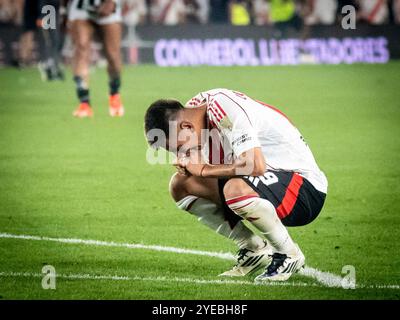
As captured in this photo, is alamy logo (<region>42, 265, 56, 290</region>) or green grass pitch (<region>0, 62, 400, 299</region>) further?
green grass pitch (<region>0, 62, 400, 299</region>)

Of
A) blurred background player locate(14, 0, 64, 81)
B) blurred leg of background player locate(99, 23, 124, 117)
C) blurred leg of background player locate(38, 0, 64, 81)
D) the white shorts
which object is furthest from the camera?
blurred background player locate(14, 0, 64, 81)

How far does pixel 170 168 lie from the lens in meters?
12.5

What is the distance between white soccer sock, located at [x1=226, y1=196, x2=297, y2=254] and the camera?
6.75m

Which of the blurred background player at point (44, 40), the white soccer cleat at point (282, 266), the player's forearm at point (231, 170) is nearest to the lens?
the player's forearm at point (231, 170)

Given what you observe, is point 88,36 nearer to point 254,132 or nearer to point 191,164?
point 191,164

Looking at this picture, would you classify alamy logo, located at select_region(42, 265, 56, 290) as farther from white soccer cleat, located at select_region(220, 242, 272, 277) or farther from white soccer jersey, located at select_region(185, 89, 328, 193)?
white soccer jersey, located at select_region(185, 89, 328, 193)

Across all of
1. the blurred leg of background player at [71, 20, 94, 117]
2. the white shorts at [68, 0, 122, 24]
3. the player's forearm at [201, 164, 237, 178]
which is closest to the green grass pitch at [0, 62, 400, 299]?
the blurred leg of background player at [71, 20, 94, 117]

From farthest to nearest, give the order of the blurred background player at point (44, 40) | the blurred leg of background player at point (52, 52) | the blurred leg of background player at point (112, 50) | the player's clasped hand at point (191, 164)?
the blurred background player at point (44, 40) < the blurred leg of background player at point (52, 52) < the blurred leg of background player at point (112, 50) < the player's clasped hand at point (191, 164)

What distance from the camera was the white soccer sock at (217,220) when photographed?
283 inches

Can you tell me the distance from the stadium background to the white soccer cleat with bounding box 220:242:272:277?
0.53 feet

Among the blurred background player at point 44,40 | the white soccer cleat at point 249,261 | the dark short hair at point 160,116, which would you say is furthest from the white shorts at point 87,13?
the dark short hair at point 160,116

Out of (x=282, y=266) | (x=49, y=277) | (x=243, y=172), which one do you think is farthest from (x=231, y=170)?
(x=49, y=277)

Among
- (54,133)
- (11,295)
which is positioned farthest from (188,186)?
(54,133)

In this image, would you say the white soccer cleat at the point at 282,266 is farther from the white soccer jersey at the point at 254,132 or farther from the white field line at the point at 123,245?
the white field line at the point at 123,245
